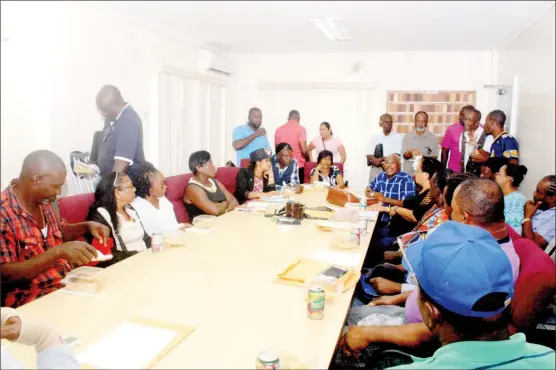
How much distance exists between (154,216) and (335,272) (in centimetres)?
152

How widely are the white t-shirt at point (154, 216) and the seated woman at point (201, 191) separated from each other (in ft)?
1.29

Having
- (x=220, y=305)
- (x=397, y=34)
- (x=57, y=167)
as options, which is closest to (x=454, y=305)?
(x=220, y=305)

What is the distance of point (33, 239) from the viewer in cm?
189

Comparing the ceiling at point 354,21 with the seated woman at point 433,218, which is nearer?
the seated woman at point 433,218

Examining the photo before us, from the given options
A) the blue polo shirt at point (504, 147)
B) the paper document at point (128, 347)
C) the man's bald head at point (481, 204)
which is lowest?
the paper document at point (128, 347)

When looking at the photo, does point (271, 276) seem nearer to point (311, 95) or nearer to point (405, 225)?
point (405, 225)

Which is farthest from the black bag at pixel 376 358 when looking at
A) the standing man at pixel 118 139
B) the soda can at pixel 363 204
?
the standing man at pixel 118 139

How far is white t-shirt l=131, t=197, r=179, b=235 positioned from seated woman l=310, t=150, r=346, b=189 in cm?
224

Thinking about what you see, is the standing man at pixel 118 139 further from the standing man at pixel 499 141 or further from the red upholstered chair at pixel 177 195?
the standing man at pixel 499 141

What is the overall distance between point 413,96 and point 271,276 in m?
5.47

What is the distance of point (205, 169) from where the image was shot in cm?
350

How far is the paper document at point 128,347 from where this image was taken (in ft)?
3.67

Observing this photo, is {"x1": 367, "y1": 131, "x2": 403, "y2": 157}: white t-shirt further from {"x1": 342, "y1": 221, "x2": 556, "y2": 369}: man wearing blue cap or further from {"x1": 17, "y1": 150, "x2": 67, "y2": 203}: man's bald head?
{"x1": 342, "y1": 221, "x2": 556, "y2": 369}: man wearing blue cap

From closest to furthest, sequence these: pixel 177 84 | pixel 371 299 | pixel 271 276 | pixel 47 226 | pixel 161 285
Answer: pixel 161 285
pixel 271 276
pixel 47 226
pixel 371 299
pixel 177 84
